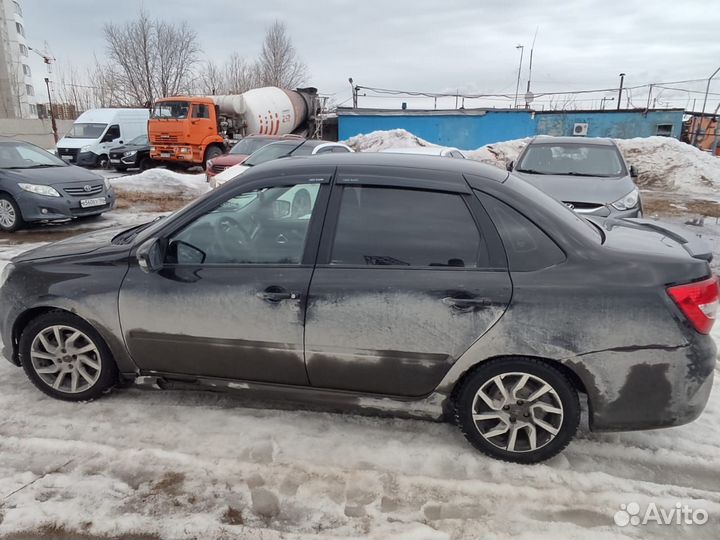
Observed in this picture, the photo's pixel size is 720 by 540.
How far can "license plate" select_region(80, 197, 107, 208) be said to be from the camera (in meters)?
8.75

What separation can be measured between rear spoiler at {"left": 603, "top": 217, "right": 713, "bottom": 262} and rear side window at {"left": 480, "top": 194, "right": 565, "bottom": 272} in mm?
826

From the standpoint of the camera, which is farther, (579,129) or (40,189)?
(579,129)

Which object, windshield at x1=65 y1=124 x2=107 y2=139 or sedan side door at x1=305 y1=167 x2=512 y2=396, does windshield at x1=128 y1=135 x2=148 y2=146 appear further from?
sedan side door at x1=305 y1=167 x2=512 y2=396

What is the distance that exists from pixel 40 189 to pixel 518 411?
29.0 feet

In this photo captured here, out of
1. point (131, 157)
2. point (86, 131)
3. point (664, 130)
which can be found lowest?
point (131, 157)

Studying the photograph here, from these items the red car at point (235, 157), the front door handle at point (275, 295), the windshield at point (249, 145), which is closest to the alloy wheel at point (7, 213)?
the red car at point (235, 157)

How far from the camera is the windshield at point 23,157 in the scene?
866cm

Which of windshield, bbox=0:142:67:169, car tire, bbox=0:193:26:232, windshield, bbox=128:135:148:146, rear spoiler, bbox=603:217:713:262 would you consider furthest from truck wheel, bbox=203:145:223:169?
rear spoiler, bbox=603:217:713:262

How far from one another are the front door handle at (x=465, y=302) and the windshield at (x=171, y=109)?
703 inches

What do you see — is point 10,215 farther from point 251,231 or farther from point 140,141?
point 140,141

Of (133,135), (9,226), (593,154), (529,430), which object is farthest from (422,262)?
(133,135)

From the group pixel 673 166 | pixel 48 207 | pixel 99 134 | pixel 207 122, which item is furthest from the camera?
pixel 99 134

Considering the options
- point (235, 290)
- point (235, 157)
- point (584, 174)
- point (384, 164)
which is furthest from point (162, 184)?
point (384, 164)

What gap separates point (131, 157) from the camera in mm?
18500
